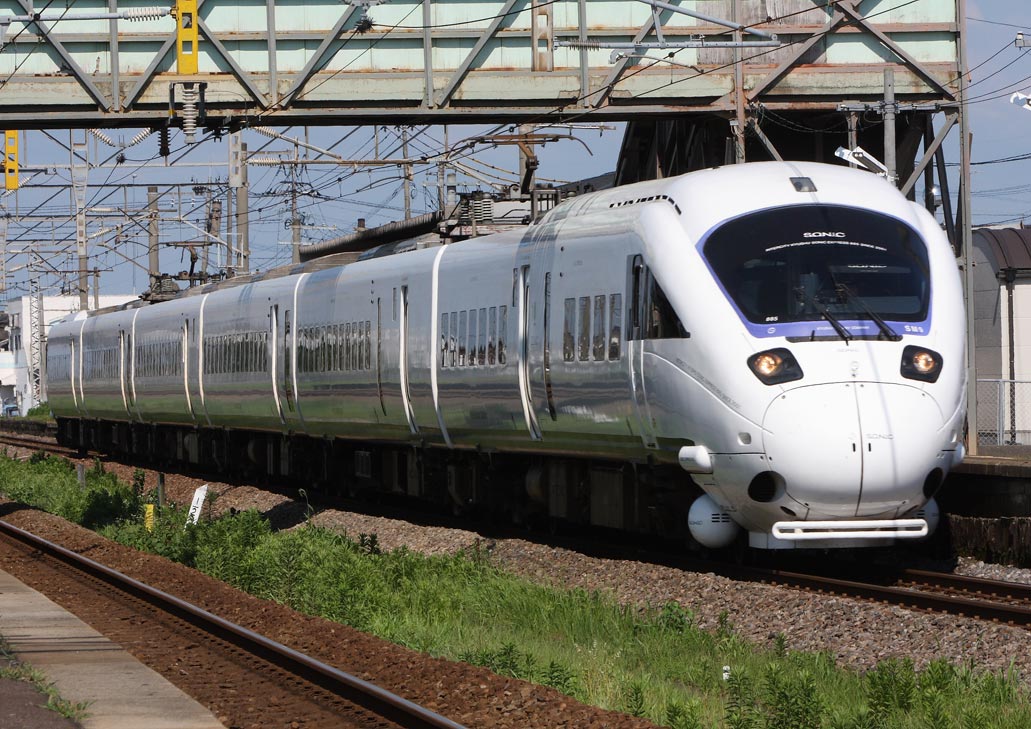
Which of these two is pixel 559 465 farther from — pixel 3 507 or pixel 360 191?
A: pixel 360 191

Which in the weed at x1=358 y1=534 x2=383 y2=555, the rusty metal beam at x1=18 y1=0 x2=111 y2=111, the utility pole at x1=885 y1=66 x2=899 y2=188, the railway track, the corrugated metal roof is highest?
the rusty metal beam at x1=18 y1=0 x2=111 y2=111

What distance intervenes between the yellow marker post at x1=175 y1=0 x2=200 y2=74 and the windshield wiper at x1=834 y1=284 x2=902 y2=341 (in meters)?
→ 12.5

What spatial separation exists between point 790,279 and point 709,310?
2.26 feet

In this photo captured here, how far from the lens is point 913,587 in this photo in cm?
1360

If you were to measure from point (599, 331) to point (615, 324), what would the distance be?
36cm

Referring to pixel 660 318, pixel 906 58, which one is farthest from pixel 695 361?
pixel 906 58

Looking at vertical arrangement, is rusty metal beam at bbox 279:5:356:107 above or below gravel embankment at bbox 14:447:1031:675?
above

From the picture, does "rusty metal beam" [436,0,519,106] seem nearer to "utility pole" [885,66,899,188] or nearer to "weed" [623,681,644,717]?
→ "utility pole" [885,66,899,188]

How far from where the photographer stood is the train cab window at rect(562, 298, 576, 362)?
1606 cm

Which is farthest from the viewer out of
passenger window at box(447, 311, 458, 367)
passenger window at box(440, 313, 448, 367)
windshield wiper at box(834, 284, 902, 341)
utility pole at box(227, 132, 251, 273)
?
utility pole at box(227, 132, 251, 273)

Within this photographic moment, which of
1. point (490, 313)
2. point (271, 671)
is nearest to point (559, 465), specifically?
point (490, 313)

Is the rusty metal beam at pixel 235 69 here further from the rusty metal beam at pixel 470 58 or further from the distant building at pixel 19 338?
the distant building at pixel 19 338

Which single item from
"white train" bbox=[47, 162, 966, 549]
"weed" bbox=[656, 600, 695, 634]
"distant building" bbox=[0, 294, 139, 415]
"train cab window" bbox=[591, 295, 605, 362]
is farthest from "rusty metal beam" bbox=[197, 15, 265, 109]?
"distant building" bbox=[0, 294, 139, 415]

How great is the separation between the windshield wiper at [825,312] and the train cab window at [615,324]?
2100 millimetres
